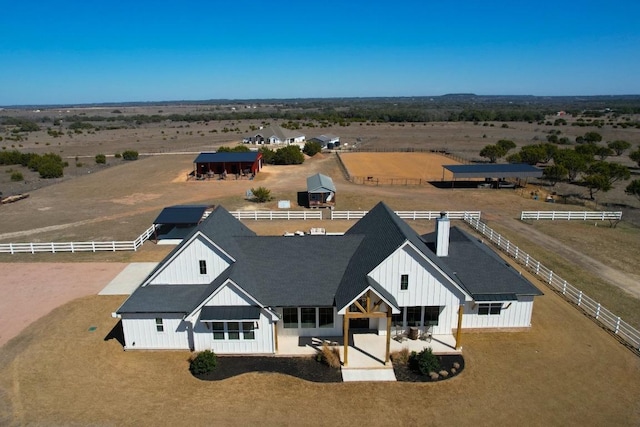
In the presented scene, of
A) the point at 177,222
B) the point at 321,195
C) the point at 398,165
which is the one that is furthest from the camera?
the point at 398,165

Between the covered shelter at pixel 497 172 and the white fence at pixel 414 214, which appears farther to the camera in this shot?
the covered shelter at pixel 497 172

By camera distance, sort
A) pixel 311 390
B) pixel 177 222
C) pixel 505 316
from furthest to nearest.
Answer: pixel 177 222, pixel 505 316, pixel 311 390

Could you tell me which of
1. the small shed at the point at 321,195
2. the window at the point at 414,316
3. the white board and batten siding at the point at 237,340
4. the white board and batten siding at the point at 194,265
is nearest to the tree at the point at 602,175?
the small shed at the point at 321,195

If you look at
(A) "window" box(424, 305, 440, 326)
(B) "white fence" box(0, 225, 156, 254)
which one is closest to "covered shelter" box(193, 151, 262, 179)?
(B) "white fence" box(0, 225, 156, 254)

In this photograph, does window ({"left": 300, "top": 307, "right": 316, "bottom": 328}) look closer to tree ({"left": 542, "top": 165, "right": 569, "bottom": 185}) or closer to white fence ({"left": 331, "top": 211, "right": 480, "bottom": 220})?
white fence ({"left": 331, "top": 211, "right": 480, "bottom": 220})

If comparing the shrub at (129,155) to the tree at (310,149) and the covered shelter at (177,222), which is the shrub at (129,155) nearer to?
the tree at (310,149)

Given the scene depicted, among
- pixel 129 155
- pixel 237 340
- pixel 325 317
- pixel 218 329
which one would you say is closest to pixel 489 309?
pixel 325 317

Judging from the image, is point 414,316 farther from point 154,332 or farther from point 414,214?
point 414,214
